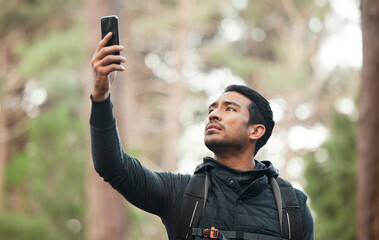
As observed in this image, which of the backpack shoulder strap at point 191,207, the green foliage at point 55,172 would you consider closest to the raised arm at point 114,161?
the backpack shoulder strap at point 191,207

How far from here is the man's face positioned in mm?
3031

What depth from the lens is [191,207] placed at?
270 cm

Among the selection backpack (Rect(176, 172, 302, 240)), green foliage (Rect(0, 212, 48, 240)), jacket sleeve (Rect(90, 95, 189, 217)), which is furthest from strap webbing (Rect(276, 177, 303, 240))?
green foliage (Rect(0, 212, 48, 240))

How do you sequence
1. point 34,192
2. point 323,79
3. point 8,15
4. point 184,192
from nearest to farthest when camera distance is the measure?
1. point 184,192
2. point 34,192
3. point 8,15
4. point 323,79

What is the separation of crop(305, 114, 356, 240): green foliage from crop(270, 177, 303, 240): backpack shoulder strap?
7.77m

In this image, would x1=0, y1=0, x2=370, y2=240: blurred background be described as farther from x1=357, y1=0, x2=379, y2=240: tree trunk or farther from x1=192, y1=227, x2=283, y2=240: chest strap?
x1=192, y1=227, x2=283, y2=240: chest strap

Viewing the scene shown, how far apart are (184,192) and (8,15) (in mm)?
17663

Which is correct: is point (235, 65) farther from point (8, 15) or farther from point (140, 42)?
point (8, 15)

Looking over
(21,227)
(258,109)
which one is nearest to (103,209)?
(21,227)

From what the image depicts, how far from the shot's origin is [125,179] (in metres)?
2.66

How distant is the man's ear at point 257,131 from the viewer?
3.23 metres

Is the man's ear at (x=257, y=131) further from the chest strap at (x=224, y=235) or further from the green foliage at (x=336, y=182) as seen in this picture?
the green foliage at (x=336, y=182)

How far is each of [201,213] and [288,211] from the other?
17.7 inches

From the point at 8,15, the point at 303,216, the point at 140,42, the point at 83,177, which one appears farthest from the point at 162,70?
the point at 303,216
